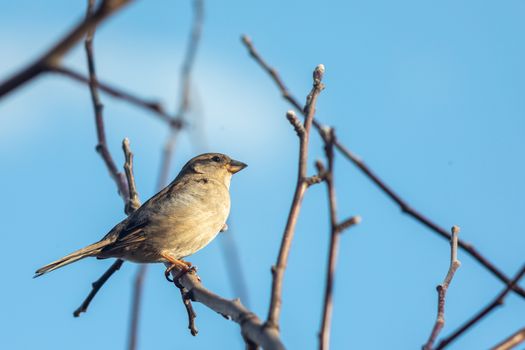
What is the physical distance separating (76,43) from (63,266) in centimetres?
628

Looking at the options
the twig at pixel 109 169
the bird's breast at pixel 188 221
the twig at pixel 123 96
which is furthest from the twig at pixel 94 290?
the twig at pixel 123 96

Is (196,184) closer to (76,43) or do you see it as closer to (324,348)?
(324,348)

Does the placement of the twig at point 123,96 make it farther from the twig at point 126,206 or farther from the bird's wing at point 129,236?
the bird's wing at point 129,236

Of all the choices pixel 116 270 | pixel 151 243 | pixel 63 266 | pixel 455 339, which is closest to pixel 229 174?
pixel 151 243

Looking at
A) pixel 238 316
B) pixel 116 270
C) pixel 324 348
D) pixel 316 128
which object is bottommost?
pixel 324 348

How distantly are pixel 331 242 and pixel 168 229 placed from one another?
20.0 ft

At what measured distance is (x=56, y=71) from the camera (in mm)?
1070

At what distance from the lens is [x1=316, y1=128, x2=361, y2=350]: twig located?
5.62 ft

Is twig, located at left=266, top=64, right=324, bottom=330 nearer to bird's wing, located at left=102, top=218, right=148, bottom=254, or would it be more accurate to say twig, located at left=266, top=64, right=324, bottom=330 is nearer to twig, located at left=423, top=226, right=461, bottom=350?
twig, located at left=423, top=226, right=461, bottom=350

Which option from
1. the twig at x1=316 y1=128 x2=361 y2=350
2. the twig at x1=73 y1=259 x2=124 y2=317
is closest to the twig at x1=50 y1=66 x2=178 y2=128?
the twig at x1=316 y1=128 x2=361 y2=350

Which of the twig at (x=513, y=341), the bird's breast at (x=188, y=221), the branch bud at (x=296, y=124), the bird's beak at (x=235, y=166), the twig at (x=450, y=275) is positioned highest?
the bird's beak at (x=235, y=166)

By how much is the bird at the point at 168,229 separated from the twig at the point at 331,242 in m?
5.27

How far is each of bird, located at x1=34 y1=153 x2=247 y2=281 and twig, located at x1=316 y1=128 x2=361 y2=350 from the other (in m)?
5.27

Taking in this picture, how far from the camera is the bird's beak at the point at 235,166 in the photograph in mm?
9250
